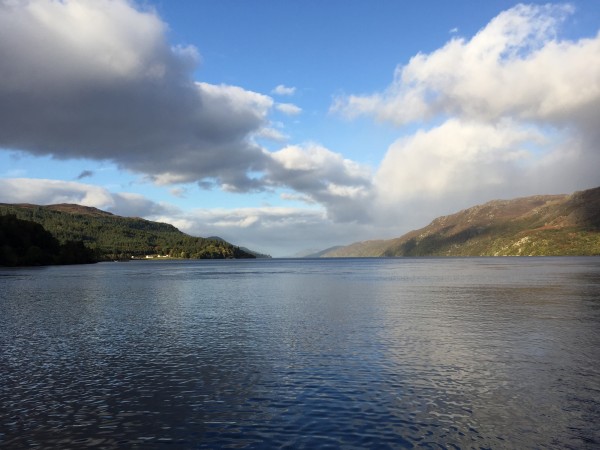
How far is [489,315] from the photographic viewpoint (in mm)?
65812

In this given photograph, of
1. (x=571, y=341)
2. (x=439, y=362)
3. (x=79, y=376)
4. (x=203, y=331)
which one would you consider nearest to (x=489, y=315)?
(x=571, y=341)

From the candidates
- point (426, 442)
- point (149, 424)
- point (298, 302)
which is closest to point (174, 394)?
point (149, 424)

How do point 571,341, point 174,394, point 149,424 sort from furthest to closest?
1. point 571,341
2. point 174,394
3. point 149,424

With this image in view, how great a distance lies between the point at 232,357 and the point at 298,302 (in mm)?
46338

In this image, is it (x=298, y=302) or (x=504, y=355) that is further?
(x=298, y=302)

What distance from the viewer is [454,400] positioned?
93.0ft

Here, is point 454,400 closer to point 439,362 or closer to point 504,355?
point 439,362

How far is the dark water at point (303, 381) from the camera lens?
76.7 feet

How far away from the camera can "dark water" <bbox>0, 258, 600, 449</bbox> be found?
2339 centimetres

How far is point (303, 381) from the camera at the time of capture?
32.8m

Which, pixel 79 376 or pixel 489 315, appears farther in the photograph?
pixel 489 315

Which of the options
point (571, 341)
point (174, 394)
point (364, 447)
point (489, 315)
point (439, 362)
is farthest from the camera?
point (489, 315)

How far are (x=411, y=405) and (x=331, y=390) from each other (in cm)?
551

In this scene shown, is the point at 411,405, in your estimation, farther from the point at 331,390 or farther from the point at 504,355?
the point at 504,355
